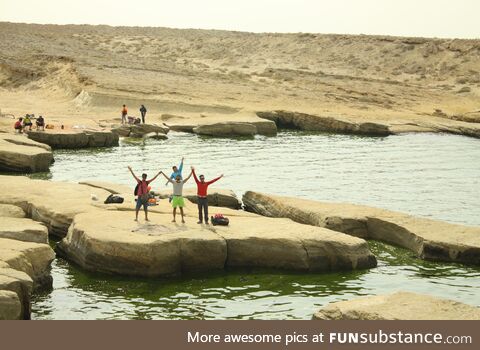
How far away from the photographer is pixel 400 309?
51.6 feet

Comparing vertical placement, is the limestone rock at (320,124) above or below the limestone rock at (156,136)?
above

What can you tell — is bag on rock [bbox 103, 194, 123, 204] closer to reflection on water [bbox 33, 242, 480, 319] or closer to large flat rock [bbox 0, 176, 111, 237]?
large flat rock [bbox 0, 176, 111, 237]

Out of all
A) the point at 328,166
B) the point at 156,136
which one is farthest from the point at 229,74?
the point at 328,166

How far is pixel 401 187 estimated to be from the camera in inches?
1368

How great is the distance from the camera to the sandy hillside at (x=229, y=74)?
5828 centimetres

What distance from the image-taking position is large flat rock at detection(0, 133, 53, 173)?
3562 centimetres

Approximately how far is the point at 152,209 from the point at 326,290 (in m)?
7.21

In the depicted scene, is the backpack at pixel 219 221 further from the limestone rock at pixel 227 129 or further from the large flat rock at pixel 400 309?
the limestone rock at pixel 227 129

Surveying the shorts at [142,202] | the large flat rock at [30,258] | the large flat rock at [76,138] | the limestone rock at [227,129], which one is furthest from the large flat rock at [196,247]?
the limestone rock at [227,129]

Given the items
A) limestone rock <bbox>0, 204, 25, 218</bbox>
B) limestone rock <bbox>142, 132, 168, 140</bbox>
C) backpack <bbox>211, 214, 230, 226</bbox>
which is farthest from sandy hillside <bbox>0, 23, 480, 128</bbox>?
backpack <bbox>211, 214, 230, 226</bbox>

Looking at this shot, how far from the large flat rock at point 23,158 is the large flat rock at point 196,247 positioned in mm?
13490

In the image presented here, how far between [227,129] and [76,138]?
11.6 meters

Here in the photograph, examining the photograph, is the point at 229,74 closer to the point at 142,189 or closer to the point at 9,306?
the point at 142,189
